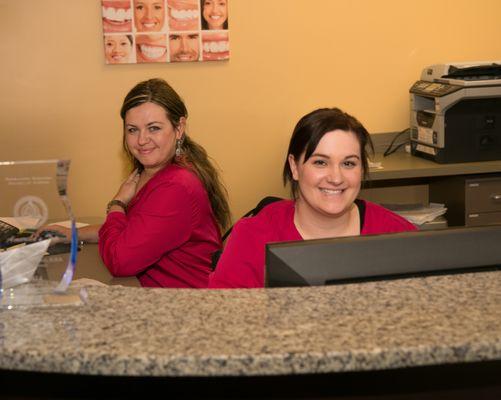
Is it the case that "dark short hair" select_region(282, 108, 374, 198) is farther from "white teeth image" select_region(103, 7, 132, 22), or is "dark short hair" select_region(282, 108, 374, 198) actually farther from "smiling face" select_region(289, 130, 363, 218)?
"white teeth image" select_region(103, 7, 132, 22)

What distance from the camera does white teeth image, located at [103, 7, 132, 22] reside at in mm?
3805

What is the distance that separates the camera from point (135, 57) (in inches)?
152

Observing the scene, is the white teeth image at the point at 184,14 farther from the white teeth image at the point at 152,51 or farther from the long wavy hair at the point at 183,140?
the long wavy hair at the point at 183,140

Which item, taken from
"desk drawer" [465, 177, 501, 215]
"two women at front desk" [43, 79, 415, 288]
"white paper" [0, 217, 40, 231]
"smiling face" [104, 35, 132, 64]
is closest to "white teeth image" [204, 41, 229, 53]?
"smiling face" [104, 35, 132, 64]

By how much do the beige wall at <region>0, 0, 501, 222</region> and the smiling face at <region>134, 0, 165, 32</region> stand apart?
0.19m

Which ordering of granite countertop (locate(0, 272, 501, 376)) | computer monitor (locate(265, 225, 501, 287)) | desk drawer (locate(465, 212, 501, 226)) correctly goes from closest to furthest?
granite countertop (locate(0, 272, 501, 376)) < computer monitor (locate(265, 225, 501, 287)) < desk drawer (locate(465, 212, 501, 226))

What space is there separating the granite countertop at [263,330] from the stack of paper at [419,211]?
2.37 meters

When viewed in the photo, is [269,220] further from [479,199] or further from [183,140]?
[479,199]

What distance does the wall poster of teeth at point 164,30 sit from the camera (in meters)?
3.82

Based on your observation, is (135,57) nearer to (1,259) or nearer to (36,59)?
(36,59)

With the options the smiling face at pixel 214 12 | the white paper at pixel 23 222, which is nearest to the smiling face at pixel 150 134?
the smiling face at pixel 214 12

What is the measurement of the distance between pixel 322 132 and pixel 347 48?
2.03m

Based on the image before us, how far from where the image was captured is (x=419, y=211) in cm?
369

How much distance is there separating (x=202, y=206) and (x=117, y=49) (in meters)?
1.48
